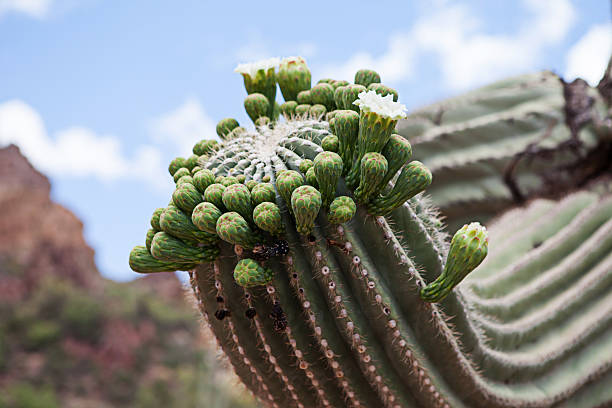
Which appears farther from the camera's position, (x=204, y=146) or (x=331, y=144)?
(x=204, y=146)

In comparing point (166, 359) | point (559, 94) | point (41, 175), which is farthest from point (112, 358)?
point (559, 94)

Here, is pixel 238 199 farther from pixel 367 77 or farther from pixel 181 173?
pixel 367 77

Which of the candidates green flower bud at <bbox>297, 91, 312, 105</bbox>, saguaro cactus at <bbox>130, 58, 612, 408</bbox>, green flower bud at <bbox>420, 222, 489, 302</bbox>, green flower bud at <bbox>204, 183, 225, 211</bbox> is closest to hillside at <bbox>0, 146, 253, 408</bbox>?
saguaro cactus at <bbox>130, 58, 612, 408</bbox>

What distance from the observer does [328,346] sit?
1484mm

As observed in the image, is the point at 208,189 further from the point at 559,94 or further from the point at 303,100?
the point at 559,94

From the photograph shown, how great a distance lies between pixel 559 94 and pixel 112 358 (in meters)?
12.9

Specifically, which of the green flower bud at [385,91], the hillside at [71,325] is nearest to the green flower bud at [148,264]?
the green flower bud at [385,91]

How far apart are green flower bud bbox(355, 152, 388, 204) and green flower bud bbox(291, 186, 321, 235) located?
135mm

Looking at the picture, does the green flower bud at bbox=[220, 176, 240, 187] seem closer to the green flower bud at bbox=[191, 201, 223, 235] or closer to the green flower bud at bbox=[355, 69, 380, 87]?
the green flower bud at bbox=[191, 201, 223, 235]

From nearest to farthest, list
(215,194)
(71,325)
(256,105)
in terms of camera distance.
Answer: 1. (215,194)
2. (256,105)
3. (71,325)

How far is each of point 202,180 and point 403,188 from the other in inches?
21.2

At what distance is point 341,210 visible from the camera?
135 centimetres

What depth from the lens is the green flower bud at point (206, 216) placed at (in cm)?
135

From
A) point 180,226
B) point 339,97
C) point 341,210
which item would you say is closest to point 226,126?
point 339,97
